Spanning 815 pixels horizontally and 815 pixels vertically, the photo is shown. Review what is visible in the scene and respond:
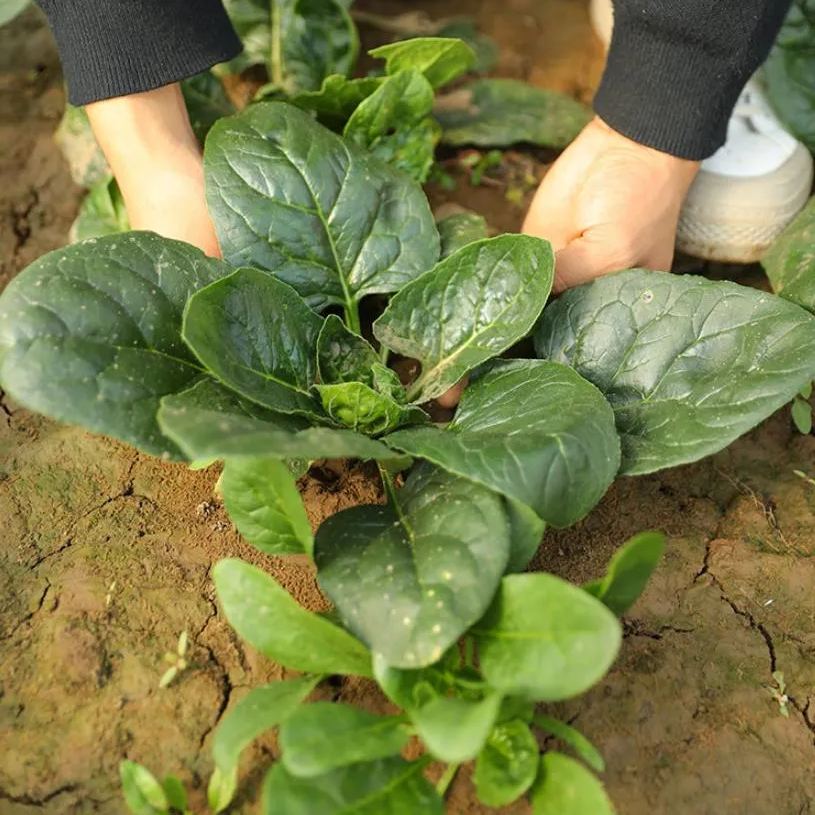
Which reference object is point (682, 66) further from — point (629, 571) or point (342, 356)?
→ point (629, 571)

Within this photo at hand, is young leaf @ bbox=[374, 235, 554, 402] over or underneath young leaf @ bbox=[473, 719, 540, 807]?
over

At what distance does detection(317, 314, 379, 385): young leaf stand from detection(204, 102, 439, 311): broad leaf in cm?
14

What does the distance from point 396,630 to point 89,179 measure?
4.67ft

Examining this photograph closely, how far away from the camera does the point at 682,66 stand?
174cm

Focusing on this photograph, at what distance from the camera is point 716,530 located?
1.62 meters

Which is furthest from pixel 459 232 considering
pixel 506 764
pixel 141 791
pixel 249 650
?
pixel 141 791

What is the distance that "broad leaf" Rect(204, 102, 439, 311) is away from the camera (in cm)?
159

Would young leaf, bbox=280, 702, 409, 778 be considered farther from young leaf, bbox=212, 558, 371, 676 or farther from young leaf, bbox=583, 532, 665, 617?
young leaf, bbox=583, 532, 665, 617

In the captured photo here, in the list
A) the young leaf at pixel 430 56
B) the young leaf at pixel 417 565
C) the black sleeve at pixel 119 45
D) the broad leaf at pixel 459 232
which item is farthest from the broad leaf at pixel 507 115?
the young leaf at pixel 417 565

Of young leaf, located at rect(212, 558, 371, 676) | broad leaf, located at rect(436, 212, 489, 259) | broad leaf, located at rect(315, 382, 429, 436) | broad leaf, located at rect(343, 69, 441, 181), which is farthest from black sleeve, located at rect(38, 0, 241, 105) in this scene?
young leaf, located at rect(212, 558, 371, 676)

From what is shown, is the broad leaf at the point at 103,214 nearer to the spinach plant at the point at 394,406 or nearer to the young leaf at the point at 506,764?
the spinach plant at the point at 394,406

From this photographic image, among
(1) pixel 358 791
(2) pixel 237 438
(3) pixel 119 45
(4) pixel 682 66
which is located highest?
(3) pixel 119 45

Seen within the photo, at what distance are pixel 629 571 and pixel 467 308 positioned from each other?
561 mm

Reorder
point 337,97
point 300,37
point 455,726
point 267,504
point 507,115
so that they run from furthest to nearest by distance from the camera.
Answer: point 507,115, point 300,37, point 337,97, point 267,504, point 455,726
